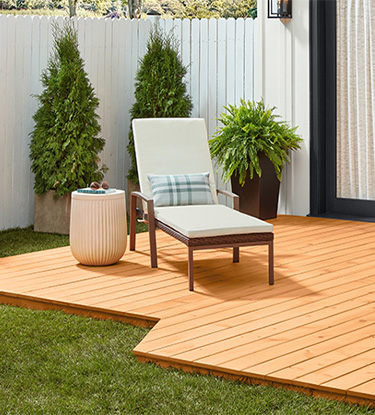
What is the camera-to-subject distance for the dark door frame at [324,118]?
6980mm

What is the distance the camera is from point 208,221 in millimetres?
4527

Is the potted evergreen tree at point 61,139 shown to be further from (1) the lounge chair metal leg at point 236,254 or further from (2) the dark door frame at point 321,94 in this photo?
(2) the dark door frame at point 321,94

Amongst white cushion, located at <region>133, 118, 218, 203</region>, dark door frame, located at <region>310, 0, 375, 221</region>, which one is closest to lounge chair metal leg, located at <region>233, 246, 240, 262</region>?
white cushion, located at <region>133, 118, 218, 203</region>

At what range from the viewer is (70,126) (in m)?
6.55

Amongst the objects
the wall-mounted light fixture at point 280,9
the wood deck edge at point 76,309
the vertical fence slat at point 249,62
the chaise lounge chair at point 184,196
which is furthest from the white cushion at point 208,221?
the wall-mounted light fixture at point 280,9

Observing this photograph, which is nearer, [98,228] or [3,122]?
[98,228]

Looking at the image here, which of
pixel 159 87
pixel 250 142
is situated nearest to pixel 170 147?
pixel 250 142

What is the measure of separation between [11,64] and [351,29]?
141 inches

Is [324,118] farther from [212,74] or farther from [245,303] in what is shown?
[245,303]

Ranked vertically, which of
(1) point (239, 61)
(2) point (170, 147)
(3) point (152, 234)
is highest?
(1) point (239, 61)

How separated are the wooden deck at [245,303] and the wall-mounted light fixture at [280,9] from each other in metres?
2.54

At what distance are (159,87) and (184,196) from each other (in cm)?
232

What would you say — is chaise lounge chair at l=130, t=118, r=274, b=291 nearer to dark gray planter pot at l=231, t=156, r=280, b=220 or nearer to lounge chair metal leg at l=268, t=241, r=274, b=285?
lounge chair metal leg at l=268, t=241, r=274, b=285

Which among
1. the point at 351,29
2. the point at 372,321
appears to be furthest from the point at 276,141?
the point at 372,321
